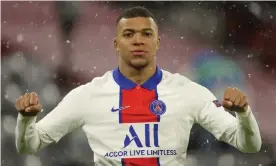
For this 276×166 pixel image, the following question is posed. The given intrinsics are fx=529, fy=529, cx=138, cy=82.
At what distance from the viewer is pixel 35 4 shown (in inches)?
114

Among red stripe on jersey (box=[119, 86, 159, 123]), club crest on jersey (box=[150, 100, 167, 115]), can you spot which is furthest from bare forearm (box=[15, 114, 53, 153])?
club crest on jersey (box=[150, 100, 167, 115])

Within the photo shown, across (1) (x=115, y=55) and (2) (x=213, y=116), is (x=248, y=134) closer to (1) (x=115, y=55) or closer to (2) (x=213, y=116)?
(2) (x=213, y=116)

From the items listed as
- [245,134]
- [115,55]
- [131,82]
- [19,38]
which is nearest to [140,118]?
[131,82]

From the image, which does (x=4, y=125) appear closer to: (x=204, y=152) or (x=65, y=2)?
(x=65, y=2)

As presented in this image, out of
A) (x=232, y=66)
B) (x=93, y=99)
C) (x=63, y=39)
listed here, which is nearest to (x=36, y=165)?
(x=63, y=39)

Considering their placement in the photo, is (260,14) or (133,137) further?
(260,14)

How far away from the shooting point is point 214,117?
2033mm

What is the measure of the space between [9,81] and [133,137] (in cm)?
107

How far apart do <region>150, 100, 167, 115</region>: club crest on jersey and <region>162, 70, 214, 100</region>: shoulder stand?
0.32 feet

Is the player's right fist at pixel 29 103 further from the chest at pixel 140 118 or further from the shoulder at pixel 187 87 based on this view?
the shoulder at pixel 187 87

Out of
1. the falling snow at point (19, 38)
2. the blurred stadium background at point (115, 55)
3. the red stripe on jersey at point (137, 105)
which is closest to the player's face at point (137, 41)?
the red stripe on jersey at point (137, 105)

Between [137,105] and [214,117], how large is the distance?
306 mm

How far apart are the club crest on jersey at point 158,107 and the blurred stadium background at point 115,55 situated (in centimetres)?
72

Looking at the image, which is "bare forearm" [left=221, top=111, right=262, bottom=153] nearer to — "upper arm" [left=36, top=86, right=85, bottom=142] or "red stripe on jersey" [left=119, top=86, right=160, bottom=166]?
"red stripe on jersey" [left=119, top=86, right=160, bottom=166]
